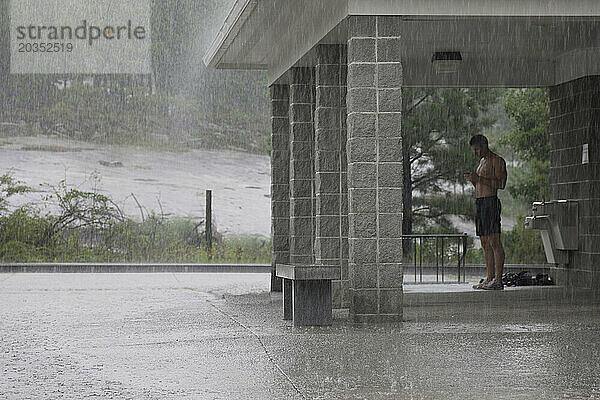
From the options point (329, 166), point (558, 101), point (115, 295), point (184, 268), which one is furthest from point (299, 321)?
point (184, 268)

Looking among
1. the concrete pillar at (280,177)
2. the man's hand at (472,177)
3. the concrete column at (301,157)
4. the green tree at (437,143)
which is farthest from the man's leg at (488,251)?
the green tree at (437,143)

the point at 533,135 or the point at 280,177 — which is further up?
the point at 533,135

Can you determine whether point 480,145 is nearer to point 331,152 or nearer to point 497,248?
point 497,248

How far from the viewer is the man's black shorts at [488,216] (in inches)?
507

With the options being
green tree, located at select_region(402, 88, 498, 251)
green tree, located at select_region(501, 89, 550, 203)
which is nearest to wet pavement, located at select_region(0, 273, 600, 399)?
green tree, located at select_region(402, 88, 498, 251)

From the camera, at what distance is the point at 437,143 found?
24.1m

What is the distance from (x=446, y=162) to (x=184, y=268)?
672 cm

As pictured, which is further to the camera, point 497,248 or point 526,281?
point 526,281

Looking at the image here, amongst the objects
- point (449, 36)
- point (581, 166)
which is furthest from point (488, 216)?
point (449, 36)

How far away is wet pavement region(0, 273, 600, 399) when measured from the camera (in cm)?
571

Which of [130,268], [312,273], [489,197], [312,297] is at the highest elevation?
[489,197]

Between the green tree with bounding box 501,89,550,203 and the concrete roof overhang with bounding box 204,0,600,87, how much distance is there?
25.7 feet

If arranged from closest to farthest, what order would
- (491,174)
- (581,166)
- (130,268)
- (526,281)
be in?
(491,174)
(581,166)
(526,281)
(130,268)

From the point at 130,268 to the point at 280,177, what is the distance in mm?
8501
